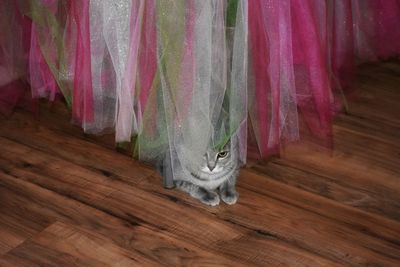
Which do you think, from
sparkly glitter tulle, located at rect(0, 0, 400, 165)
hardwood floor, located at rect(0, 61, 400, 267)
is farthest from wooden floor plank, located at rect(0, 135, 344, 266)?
sparkly glitter tulle, located at rect(0, 0, 400, 165)

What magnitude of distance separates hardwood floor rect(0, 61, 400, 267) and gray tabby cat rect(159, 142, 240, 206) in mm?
20

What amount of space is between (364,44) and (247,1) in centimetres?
70

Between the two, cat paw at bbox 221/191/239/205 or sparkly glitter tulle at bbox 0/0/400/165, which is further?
cat paw at bbox 221/191/239/205

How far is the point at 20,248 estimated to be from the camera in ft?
4.65

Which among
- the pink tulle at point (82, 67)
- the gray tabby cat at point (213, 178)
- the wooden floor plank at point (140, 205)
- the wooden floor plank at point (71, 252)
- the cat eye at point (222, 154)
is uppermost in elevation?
the pink tulle at point (82, 67)

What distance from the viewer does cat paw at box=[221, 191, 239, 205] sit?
153 centimetres

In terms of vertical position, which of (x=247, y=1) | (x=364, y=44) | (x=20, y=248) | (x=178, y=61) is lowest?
(x=20, y=248)

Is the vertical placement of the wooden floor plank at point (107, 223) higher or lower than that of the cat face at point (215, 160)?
lower

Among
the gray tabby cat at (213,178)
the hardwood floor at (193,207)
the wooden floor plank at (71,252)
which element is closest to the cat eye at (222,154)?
the gray tabby cat at (213,178)

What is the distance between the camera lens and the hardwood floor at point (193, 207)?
4.58ft

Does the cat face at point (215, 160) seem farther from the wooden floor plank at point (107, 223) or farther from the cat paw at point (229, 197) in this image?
the wooden floor plank at point (107, 223)

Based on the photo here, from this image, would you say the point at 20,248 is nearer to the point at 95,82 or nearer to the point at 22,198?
the point at 22,198

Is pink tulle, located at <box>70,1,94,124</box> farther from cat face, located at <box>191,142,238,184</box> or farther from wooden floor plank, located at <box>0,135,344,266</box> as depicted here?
cat face, located at <box>191,142,238,184</box>

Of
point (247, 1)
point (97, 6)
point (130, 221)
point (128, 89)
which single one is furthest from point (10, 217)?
point (247, 1)
